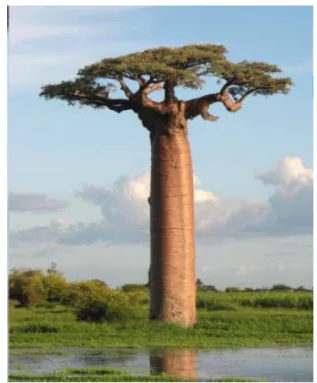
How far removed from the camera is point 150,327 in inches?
402

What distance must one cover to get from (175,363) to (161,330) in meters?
2.16

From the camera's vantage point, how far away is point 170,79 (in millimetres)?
10344

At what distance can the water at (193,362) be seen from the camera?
7492mm

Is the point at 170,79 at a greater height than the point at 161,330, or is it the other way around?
the point at 170,79

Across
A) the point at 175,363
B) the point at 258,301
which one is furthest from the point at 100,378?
the point at 258,301

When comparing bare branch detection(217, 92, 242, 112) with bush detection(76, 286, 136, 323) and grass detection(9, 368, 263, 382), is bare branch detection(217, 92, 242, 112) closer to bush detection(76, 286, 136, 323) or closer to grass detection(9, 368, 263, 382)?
bush detection(76, 286, 136, 323)

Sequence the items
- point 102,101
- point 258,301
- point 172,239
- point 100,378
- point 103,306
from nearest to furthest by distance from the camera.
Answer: point 100,378, point 172,239, point 103,306, point 102,101, point 258,301

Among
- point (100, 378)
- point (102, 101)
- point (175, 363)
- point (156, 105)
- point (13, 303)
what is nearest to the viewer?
point (100, 378)

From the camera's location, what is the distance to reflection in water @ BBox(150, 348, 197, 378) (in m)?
7.54

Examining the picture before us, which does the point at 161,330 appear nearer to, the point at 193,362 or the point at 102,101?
the point at 193,362

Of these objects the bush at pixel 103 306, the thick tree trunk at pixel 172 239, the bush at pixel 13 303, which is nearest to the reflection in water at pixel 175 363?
the thick tree trunk at pixel 172 239

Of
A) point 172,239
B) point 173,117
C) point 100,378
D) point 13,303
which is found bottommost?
point 100,378

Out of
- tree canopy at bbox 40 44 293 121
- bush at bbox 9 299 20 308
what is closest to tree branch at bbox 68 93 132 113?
tree canopy at bbox 40 44 293 121
